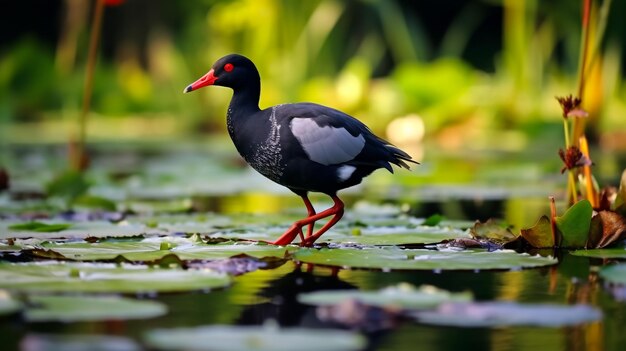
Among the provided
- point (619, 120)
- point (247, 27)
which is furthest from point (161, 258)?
point (247, 27)

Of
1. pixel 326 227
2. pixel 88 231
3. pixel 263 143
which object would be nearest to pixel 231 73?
pixel 263 143

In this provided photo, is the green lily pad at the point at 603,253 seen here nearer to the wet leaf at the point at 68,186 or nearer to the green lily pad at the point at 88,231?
the green lily pad at the point at 88,231

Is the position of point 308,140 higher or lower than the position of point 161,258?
higher

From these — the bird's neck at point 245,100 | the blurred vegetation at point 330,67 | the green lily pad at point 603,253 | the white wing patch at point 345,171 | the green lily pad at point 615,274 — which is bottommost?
the green lily pad at point 615,274

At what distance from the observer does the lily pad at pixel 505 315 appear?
2.70m

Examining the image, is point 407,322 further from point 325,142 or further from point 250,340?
point 325,142

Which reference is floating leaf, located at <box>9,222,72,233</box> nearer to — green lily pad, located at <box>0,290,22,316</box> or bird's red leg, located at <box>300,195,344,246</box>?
bird's red leg, located at <box>300,195,344,246</box>

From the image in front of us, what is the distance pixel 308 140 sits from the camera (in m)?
4.22

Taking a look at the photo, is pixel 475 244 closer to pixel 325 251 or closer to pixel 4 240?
pixel 325 251

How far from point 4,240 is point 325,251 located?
1.16m

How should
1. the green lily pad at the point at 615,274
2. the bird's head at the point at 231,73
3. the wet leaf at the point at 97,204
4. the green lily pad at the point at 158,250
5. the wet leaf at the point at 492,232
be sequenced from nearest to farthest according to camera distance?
the green lily pad at the point at 615,274, the green lily pad at the point at 158,250, the wet leaf at the point at 492,232, the bird's head at the point at 231,73, the wet leaf at the point at 97,204

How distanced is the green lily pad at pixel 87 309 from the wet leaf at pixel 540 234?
5.32 ft

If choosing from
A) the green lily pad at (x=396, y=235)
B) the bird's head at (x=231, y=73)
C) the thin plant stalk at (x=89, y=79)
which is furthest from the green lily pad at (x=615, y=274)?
the thin plant stalk at (x=89, y=79)

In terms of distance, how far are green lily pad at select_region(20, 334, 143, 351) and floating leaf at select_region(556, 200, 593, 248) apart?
200 centimetres
